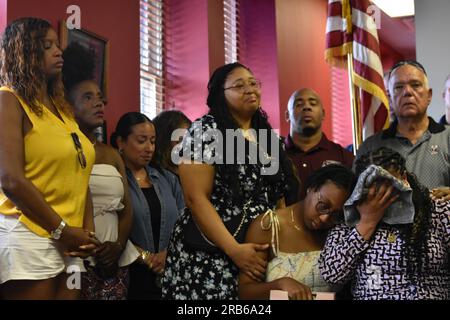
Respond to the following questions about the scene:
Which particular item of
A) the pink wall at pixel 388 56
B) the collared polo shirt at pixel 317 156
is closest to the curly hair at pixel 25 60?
the collared polo shirt at pixel 317 156

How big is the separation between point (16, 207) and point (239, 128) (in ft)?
3.04

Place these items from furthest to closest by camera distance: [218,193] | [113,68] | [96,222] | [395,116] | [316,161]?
[113,68] < [316,161] < [395,116] < [96,222] < [218,193]

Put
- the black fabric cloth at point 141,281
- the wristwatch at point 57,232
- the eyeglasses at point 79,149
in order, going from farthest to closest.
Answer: the black fabric cloth at point 141,281 < the eyeglasses at point 79,149 < the wristwatch at point 57,232

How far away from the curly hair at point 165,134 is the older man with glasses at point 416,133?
113cm

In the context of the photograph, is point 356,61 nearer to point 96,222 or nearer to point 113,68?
point 113,68

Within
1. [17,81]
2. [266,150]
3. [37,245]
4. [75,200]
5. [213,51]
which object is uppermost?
[213,51]

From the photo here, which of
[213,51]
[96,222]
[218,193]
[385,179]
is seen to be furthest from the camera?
[213,51]

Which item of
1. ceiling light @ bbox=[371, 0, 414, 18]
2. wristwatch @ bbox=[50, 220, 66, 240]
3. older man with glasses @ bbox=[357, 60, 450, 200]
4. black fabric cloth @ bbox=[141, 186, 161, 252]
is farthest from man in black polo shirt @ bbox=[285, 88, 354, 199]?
ceiling light @ bbox=[371, 0, 414, 18]

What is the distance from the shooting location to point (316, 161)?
3.72 m

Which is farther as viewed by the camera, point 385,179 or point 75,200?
point 75,200

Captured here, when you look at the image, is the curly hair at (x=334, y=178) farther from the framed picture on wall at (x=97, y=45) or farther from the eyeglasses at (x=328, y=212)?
the framed picture on wall at (x=97, y=45)

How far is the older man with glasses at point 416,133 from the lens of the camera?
292 centimetres

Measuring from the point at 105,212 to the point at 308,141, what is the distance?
1.34m

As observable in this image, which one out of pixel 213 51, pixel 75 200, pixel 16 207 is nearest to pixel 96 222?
pixel 75 200
